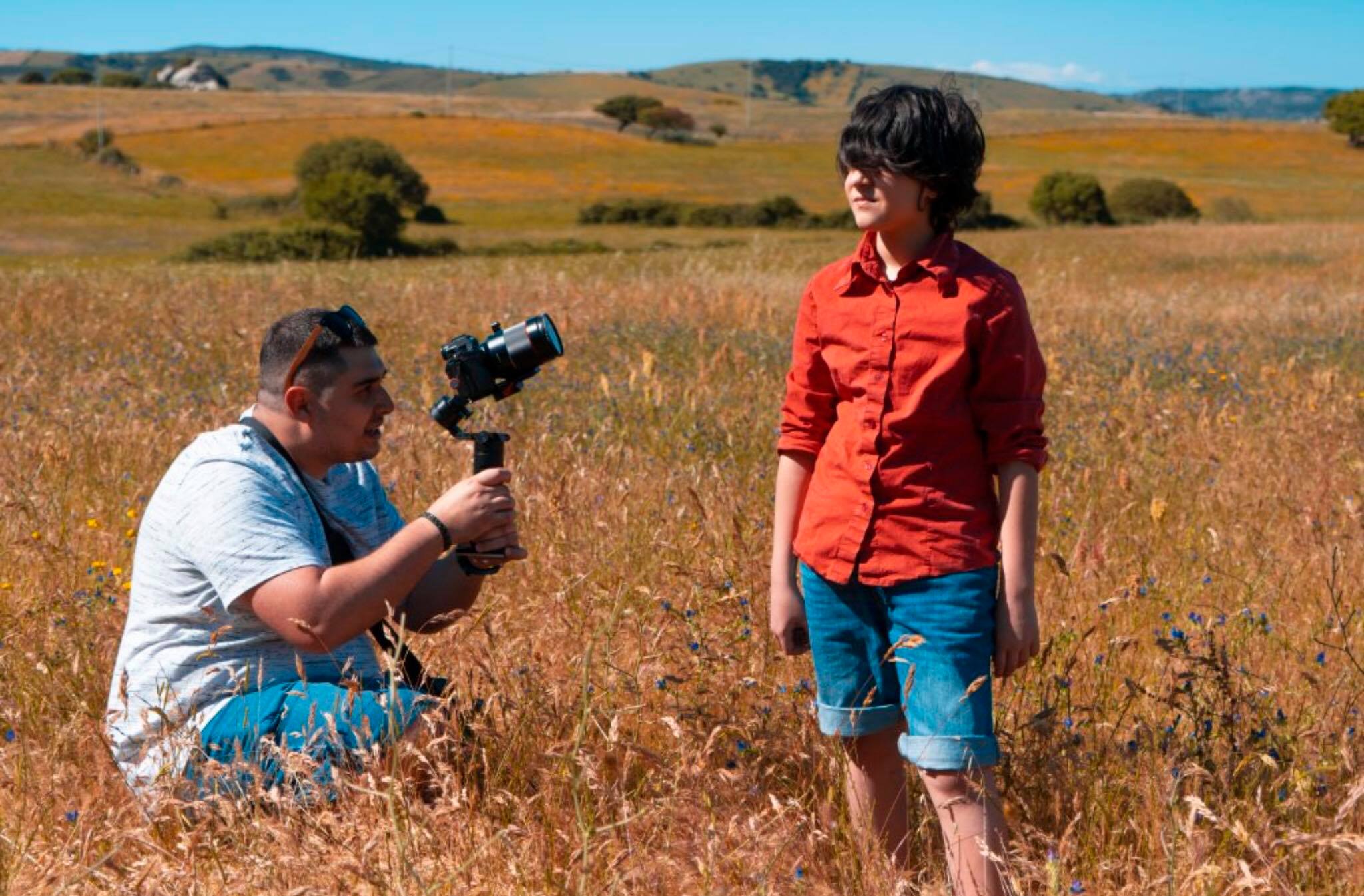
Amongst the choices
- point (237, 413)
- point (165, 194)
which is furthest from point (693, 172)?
point (237, 413)

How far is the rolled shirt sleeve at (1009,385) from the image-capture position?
2.47 meters

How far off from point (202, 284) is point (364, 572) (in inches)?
457

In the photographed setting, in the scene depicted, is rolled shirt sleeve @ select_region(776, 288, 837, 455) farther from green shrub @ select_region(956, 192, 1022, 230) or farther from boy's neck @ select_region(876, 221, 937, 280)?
green shrub @ select_region(956, 192, 1022, 230)

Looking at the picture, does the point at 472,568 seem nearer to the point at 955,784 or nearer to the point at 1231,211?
the point at 955,784

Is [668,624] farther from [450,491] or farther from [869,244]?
[869,244]

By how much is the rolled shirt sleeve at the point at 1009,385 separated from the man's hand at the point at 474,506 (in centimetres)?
98

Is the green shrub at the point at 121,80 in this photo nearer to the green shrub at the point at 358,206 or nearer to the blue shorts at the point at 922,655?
the green shrub at the point at 358,206

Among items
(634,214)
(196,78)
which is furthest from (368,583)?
(196,78)

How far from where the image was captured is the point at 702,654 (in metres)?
3.20

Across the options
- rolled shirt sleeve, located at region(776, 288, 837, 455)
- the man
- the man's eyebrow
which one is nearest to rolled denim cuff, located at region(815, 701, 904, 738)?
rolled shirt sleeve, located at region(776, 288, 837, 455)

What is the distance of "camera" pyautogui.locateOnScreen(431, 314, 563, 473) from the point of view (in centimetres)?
284

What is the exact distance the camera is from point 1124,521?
193 inches

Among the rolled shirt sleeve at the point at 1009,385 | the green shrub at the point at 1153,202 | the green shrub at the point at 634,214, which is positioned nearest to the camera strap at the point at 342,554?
the rolled shirt sleeve at the point at 1009,385

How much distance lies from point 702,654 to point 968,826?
0.84 metres
